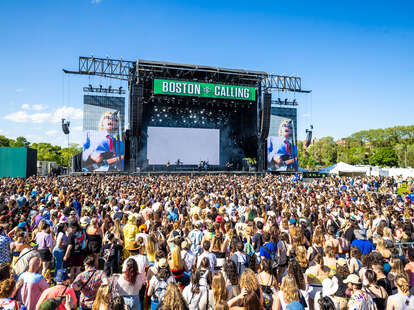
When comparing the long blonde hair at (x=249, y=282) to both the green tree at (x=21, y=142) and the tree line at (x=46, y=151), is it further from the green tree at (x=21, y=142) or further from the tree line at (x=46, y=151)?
the green tree at (x=21, y=142)

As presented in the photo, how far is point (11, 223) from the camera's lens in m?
6.16

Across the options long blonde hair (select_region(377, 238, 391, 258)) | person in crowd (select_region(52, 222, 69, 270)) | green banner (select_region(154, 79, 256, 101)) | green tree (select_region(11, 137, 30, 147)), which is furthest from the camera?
green tree (select_region(11, 137, 30, 147))

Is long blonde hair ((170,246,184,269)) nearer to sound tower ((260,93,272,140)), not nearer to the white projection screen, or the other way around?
sound tower ((260,93,272,140))

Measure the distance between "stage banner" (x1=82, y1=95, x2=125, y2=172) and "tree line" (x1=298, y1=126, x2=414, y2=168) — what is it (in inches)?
2122

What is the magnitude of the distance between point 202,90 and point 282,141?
11.0m

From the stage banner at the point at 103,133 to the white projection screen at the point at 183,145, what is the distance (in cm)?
484

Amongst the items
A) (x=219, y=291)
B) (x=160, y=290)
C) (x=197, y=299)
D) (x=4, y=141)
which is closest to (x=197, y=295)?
(x=197, y=299)

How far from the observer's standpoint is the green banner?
25.1 meters

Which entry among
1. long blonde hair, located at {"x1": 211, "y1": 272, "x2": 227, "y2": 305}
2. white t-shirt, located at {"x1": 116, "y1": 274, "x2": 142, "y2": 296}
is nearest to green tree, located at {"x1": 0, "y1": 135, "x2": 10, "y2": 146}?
Result: white t-shirt, located at {"x1": 116, "y1": 274, "x2": 142, "y2": 296}

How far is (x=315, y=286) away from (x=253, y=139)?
27820 millimetres

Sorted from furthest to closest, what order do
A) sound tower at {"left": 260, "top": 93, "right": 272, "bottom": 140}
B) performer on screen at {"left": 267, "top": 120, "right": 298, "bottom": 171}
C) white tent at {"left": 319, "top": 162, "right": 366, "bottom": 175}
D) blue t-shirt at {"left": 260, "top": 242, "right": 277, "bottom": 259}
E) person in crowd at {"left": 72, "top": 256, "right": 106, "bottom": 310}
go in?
white tent at {"left": 319, "top": 162, "right": 366, "bottom": 175} → performer on screen at {"left": 267, "top": 120, "right": 298, "bottom": 171} → sound tower at {"left": 260, "top": 93, "right": 272, "bottom": 140} → blue t-shirt at {"left": 260, "top": 242, "right": 277, "bottom": 259} → person in crowd at {"left": 72, "top": 256, "right": 106, "bottom": 310}

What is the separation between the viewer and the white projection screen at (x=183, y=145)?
3198 centimetres

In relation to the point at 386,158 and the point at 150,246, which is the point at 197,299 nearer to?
the point at 150,246

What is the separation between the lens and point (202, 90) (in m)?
26.0
